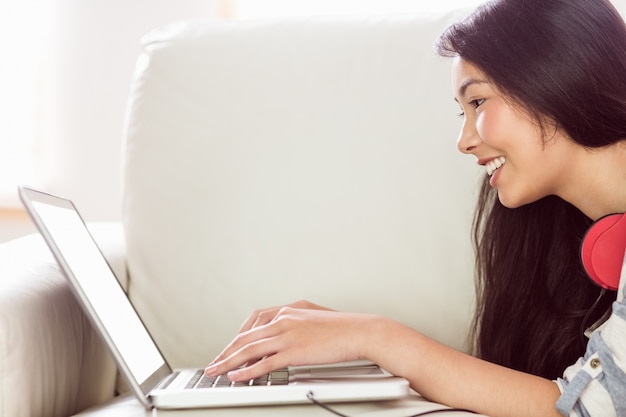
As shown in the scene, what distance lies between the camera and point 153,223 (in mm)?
1381

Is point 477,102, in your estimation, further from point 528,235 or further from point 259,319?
point 259,319

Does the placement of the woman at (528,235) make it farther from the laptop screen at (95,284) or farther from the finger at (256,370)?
the laptop screen at (95,284)

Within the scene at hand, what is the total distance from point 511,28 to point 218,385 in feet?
1.90

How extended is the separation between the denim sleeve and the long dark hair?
0.28 metres

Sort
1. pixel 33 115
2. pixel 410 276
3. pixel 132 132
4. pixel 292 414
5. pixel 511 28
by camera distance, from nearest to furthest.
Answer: pixel 292 414, pixel 511 28, pixel 410 276, pixel 132 132, pixel 33 115

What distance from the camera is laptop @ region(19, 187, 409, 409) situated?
84 centimetres

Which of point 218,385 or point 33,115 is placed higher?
point 33,115

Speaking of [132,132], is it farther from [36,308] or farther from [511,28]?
[511,28]

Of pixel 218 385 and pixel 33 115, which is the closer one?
pixel 218 385

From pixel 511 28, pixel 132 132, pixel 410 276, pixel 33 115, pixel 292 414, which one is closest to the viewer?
pixel 292 414

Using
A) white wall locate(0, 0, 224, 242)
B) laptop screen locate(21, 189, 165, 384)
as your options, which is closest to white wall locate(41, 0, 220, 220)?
white wall locate(0, 0, 224, 242)

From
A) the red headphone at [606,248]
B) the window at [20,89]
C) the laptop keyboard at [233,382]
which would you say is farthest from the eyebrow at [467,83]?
the window at [20,89]

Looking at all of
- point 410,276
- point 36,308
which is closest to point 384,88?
point 410,276

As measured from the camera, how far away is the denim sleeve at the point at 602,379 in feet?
2.61
